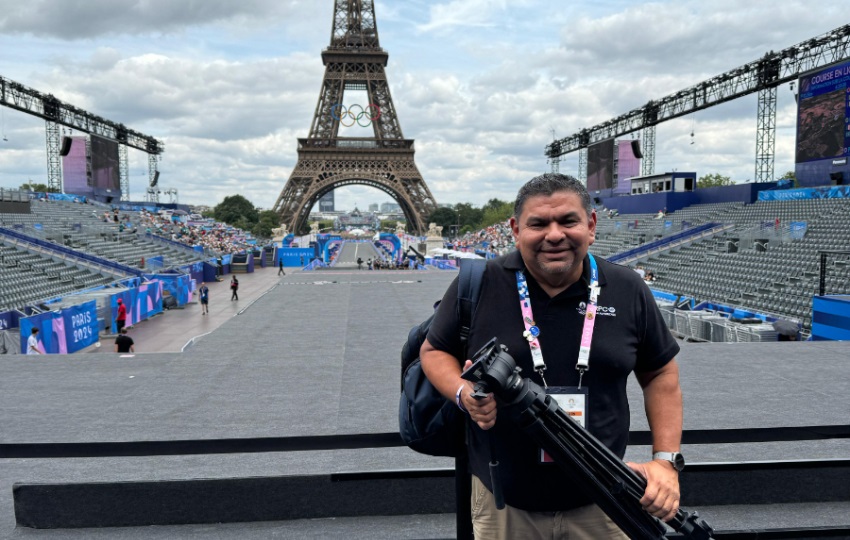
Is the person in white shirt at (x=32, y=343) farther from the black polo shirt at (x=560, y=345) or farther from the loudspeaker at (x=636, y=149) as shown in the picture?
the loudspeaker at (x=636, y=149)

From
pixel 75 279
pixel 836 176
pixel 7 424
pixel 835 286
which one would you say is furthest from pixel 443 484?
pixel 836 176

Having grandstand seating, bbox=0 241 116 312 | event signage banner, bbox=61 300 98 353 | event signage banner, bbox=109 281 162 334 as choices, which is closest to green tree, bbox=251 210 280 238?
grandstand seating, bbox=0 241 116 312

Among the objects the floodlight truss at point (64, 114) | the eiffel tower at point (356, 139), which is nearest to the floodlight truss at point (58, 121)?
the floodlight truss at point (64, 114)

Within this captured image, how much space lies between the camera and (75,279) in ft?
66.5

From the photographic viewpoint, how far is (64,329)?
12.7 m

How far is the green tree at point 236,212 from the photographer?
94.8m

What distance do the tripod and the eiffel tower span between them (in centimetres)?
6235

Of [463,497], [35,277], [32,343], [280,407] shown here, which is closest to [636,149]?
[35,277]

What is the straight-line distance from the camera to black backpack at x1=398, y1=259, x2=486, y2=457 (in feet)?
6.11

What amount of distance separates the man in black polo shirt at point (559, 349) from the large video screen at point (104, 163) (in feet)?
151

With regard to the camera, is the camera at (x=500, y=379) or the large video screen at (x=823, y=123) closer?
the camera at (x=500, y=379)

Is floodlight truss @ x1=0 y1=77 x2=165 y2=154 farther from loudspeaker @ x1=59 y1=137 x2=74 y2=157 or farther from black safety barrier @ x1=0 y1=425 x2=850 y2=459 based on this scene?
black safety barrier @ x1=0 y1=425 x2=850 y2=459

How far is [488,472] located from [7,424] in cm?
315

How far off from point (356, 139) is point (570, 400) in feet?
220
